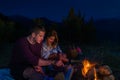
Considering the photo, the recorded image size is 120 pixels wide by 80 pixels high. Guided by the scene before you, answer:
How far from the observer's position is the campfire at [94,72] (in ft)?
25.3

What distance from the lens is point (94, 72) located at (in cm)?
780

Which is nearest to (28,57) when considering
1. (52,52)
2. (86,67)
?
(86,67)

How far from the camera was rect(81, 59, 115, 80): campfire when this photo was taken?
7699 millimetres

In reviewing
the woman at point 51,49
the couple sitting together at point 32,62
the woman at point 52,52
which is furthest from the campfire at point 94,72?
the woman at point 51,49

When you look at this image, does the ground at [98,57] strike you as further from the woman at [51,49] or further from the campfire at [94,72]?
the woman at [51,49]

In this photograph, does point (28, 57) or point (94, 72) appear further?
point (94, 72)

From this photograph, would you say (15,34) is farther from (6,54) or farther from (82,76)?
(82,76)

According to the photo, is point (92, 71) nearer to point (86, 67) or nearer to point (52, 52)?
point (86, 67)

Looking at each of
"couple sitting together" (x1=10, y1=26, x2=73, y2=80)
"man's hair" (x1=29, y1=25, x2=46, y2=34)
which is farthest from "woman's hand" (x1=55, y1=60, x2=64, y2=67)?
"man's hair" (x1=29, y1=25, x2=46, y2=34)

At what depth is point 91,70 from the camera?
7.75 m

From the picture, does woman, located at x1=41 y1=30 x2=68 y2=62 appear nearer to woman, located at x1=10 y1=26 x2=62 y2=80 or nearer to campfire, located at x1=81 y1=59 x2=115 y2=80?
campfire, located at x1=81 y1=59 x2=115 y2=80

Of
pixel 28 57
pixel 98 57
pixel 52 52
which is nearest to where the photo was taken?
pixel 28 57

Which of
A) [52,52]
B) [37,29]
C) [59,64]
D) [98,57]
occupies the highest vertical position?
[37,29]

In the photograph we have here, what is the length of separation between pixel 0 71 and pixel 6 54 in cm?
541
